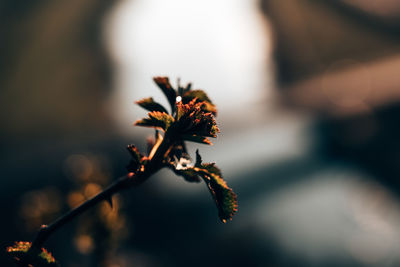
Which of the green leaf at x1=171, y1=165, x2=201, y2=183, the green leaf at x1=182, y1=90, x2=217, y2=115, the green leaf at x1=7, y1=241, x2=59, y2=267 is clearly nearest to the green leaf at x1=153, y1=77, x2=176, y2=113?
the green leaf at x1=182, y1=90, x2=217, y2=115

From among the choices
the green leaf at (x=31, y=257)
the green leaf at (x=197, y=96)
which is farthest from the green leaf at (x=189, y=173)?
the green leaf at (x=31, y=257)

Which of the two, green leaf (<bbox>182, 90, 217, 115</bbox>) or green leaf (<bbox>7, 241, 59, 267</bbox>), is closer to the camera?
green leaf (<bbox>7, 241, 59, 267</bbox>)

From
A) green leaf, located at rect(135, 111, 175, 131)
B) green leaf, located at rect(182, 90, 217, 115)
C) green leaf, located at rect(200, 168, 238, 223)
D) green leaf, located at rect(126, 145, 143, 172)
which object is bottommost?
green leaf, located at rect(200, 168, 238, 223)

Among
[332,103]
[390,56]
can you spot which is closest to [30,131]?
[332,103]

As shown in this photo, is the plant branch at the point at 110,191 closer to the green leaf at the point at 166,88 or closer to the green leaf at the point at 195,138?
the green leaf at the point at 195,138

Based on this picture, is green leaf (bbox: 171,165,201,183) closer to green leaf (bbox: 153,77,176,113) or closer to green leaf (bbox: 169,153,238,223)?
green leaf (bbox: 169,153,238,223)

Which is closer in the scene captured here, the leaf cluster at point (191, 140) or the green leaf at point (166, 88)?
the leaf cluster at point (191, 140)

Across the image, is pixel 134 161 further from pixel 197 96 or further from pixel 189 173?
pixel 197 96

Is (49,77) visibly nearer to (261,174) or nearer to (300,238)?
(261,174)

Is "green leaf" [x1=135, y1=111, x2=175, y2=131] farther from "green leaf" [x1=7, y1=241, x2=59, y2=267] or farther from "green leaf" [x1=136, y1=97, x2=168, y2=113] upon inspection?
"green leaf" [x1=7, y1=241, x2=59, y2=267]

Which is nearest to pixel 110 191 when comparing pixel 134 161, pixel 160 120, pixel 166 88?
pixel 134 161

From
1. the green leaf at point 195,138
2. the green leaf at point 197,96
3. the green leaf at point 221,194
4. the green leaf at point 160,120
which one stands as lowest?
the green leaf at point 221,194

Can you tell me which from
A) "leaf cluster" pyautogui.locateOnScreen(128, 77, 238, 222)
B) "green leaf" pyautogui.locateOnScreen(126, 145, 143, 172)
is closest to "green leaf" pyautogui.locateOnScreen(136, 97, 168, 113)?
"leaf cluster" pyautogui.locateOnScreen(128, 77, 238, 222)

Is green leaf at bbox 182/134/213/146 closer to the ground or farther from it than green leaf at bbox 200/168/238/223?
farther from it
